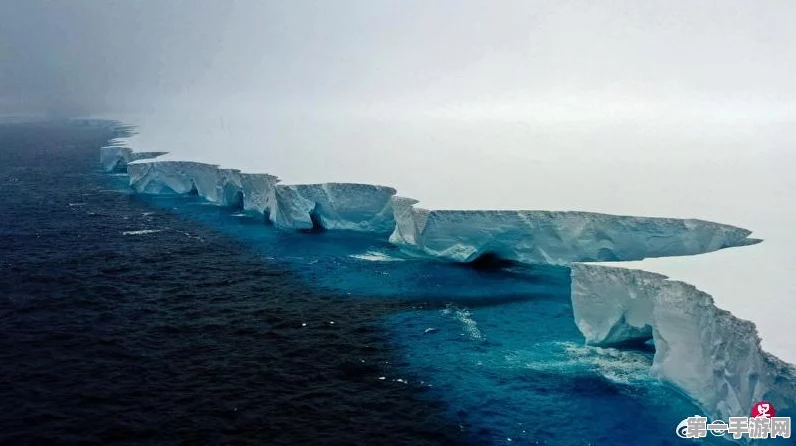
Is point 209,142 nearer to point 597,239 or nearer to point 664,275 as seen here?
point 597,239

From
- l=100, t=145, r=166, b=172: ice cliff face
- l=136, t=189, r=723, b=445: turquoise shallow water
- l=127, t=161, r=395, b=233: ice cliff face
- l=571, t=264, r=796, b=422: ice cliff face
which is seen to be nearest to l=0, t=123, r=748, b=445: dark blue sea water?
l=136, t=189, r=723, b=445: turquoise shallow water

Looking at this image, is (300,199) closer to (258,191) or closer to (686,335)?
(258,191)

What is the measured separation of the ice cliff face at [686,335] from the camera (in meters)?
9.21

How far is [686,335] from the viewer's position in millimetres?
11578

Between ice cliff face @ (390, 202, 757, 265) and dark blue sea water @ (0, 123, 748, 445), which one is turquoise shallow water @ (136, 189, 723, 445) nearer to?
dark blue sea water @ (0, 123, 748, 445)

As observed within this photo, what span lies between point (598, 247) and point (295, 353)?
8.90 metres

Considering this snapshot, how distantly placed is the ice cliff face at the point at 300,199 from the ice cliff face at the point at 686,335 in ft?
32.0

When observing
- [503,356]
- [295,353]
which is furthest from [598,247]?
[295,353]

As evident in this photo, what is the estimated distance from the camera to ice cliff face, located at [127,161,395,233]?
23109 millimetres

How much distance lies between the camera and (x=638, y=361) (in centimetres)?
1340

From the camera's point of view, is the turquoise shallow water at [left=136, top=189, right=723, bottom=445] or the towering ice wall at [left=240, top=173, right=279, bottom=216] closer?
the turquoise shallow water at [left=136, top=189, right=723, bottom=445]

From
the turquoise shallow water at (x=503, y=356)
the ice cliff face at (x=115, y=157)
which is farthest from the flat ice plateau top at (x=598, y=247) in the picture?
the ice cliff face at (x=115, y=157)

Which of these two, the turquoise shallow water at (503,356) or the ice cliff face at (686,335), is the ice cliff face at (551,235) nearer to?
the turquoise shallow water at (503,356)

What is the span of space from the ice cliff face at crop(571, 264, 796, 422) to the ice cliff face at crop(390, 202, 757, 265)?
12.7 feet
